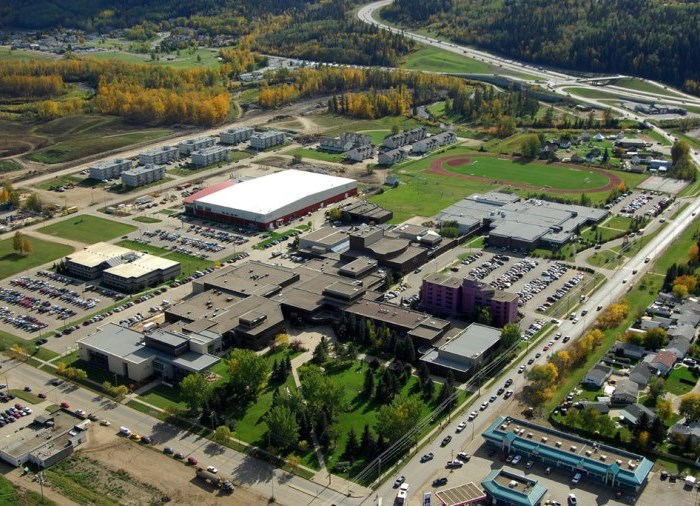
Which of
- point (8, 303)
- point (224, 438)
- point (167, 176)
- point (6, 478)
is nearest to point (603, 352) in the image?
point (224, 438)

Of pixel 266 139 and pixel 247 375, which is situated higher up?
pixel 247 375

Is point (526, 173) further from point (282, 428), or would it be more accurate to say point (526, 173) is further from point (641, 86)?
point (282, 428)

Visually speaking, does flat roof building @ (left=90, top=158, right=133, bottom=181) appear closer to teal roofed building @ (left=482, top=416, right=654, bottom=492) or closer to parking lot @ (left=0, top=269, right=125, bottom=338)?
parking lot @ (left=0, top=269, right=125, bottom=338)

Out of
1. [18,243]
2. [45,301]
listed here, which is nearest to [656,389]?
[45,301]

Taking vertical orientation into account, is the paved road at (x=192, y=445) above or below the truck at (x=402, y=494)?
below

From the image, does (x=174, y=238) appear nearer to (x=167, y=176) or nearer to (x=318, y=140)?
(x=167, y=176)

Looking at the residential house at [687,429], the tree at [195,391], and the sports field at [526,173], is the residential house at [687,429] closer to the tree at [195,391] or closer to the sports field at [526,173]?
the tree at [195,391]

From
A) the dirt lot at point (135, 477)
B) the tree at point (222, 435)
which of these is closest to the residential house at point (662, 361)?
the dirt lot at point (135, 477)
